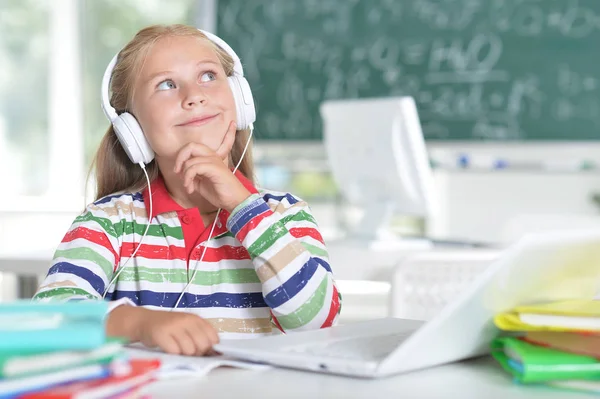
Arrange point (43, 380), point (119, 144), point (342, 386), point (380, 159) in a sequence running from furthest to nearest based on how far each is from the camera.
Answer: point (380, 159) < point (119, 144) < point (342, 386) < point (43, 380)

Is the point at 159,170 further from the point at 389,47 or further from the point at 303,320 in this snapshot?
the point at 389,47

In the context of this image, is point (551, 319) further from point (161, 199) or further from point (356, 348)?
point (161, 199)

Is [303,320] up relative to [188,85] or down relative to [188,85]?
down

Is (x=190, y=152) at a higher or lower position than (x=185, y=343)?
higher

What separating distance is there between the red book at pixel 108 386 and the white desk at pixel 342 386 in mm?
59

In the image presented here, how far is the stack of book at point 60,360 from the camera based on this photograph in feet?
1.99

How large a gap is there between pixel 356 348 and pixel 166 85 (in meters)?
0.67

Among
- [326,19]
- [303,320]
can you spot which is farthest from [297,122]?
[303,320]

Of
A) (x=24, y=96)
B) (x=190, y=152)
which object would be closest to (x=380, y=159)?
(x=190, y=152)

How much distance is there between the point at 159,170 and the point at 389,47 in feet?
10.0

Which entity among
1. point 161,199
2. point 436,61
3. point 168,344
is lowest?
point 168,344

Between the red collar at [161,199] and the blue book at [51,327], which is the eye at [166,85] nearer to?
the red collar at [161,199]

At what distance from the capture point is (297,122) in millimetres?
4559

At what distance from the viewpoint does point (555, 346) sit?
835mm
